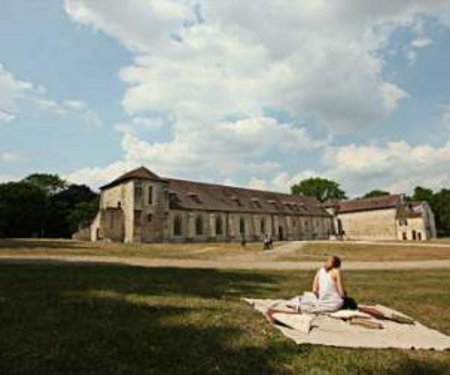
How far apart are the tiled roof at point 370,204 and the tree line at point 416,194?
8921 millimetres

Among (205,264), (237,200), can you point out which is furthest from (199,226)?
(205,264)

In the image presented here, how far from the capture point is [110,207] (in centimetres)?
6084

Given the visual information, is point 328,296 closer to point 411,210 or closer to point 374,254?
point 374,254

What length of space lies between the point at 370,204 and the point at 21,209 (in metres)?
59.0

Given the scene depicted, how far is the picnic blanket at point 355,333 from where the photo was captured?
7.44m

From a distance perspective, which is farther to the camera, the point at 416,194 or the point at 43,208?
the point at 416,194

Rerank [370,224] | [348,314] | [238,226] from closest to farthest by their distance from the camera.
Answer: [348,314], [238,226], [370,224]

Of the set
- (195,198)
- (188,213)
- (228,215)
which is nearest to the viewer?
(188,213)

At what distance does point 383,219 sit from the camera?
88.0 meters

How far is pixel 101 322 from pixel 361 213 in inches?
3449

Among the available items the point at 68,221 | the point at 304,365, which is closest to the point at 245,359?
the point at 304,365

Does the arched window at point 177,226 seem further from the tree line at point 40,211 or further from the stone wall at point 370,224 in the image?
the stone wall at point 370,224

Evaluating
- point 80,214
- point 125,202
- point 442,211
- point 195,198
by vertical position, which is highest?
point 195,198

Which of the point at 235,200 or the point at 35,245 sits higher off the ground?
the point at 235,200
